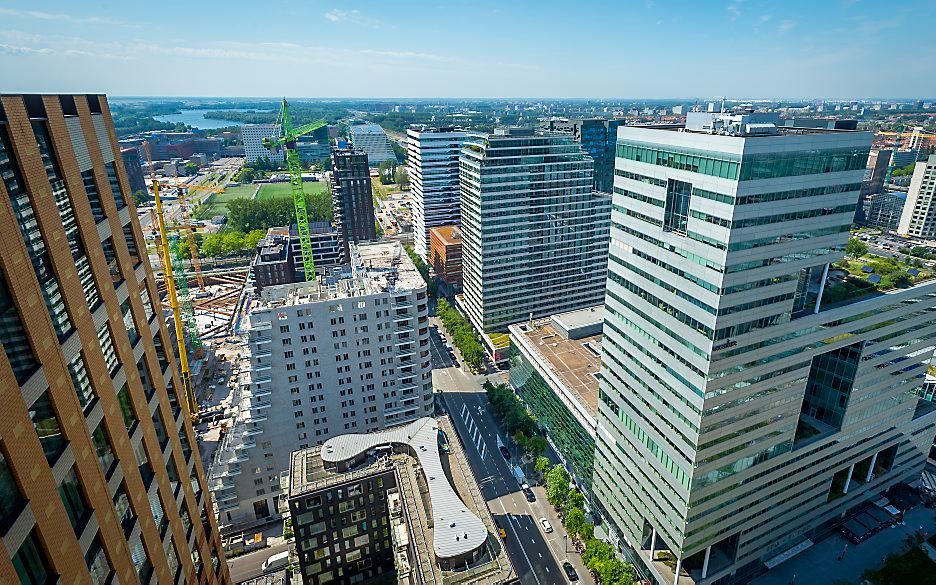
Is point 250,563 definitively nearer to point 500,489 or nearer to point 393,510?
point 393,510

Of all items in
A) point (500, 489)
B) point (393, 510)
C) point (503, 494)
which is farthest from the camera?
point (500, 489)

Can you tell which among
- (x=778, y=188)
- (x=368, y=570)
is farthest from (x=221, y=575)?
(x=778, y=188)

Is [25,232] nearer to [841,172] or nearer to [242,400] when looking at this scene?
[841,172]

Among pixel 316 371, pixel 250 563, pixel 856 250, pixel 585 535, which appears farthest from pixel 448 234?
pixel 250 563

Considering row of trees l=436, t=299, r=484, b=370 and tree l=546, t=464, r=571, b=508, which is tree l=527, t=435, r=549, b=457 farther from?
row of trees l=436, t=299, r=484, b=370

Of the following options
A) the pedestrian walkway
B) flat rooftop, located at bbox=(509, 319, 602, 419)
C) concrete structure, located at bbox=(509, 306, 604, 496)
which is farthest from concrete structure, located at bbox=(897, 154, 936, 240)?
flat rooftop, located at bbox=(509, 319, 602, 419)

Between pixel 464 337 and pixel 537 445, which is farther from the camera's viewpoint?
pixel 464 337

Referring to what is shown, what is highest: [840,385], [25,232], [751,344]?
[25,232]
